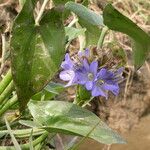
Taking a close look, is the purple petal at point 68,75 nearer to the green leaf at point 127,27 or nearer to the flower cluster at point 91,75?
the flower cluster at point 91,75

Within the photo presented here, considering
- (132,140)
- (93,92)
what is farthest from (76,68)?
(132,140)

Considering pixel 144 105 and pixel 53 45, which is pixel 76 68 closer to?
pixel 53 45

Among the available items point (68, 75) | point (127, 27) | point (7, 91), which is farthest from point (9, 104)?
point (127, 27)

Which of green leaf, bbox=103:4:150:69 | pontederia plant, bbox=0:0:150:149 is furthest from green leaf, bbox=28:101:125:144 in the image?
green leaf, bbox=103:4:150:69

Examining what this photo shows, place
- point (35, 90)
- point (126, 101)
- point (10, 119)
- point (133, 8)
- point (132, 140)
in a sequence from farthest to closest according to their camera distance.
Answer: point (133, 8) → point (126, 101) → point (132, 140) → point (10, 119) → point (35, 90)

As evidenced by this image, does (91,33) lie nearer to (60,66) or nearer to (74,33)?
(74,33)

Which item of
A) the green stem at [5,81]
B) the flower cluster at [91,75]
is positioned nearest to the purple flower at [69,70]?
the flower cluster at [91,75]
